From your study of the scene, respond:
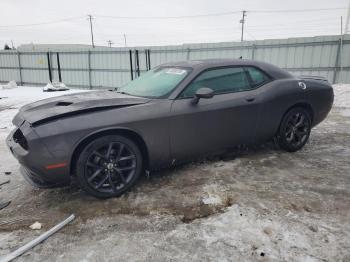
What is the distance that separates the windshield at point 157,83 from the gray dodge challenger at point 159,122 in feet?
0.05

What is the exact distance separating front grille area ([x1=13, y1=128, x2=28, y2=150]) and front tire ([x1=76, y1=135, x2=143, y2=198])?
0.59 meters

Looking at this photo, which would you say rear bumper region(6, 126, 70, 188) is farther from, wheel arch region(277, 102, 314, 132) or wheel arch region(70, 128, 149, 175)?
wheel arch region(277, 102, 314, 132)

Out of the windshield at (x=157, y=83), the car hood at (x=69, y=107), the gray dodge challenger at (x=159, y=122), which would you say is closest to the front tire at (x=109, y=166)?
the gray dodge challenger at (x=159, y=122)

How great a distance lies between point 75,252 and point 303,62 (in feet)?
42.6

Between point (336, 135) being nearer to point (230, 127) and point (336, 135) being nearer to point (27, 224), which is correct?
point (230, 127)

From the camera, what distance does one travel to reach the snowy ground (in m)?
2.26

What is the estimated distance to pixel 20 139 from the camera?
301 cm

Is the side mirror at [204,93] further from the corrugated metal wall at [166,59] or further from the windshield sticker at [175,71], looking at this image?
the corrugated metal wall at [166,59]

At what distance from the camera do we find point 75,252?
7.49ft

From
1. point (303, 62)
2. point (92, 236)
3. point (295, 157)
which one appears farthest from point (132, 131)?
point (303, 62)

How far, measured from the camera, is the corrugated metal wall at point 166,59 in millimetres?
12227

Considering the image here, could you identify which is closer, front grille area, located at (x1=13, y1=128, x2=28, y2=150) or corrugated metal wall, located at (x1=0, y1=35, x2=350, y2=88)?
front grille area, located at (x1=13, y1=128, x2=28, y2=150)

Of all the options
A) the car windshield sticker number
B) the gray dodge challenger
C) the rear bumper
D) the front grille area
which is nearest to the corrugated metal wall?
the gray dodge challenger

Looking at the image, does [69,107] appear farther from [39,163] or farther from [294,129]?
[294,129]
